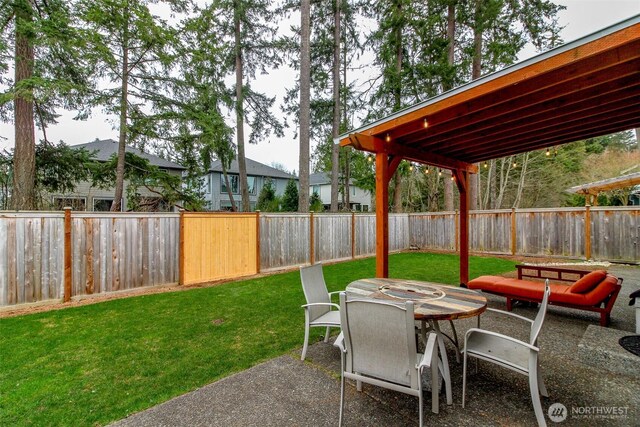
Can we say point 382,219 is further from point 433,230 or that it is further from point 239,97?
point 239,97

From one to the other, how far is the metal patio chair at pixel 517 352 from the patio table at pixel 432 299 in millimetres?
175

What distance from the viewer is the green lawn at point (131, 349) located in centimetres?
231

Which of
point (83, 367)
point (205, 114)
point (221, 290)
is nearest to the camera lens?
point (83, 367)

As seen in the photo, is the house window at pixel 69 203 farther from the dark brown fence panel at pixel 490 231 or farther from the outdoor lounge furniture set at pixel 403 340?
the dark brown fence panel at pixel 490 231

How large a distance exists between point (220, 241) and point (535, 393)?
620 cm

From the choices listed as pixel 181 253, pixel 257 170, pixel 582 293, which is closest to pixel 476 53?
pixel 582 293

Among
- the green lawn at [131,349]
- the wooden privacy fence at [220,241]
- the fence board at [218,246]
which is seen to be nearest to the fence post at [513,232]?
the wooden privacy fence at [220,241]

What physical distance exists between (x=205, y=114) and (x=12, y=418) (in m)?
7.73

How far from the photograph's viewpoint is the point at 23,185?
6324 mm

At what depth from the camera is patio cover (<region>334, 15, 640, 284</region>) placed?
8.59ft

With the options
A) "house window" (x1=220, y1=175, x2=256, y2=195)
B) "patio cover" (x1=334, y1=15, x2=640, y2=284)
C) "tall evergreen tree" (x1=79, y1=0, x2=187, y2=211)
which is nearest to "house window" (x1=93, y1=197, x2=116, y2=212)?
"house window" (x1=220, y1=175, x2=256, y2=195)

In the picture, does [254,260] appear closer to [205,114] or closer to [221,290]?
[221,290]

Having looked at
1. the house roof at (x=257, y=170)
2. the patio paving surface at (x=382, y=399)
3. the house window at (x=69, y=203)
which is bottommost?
the patio paving surface at (x=382, y=399)

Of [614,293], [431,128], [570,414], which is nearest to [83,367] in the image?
[570,414]
